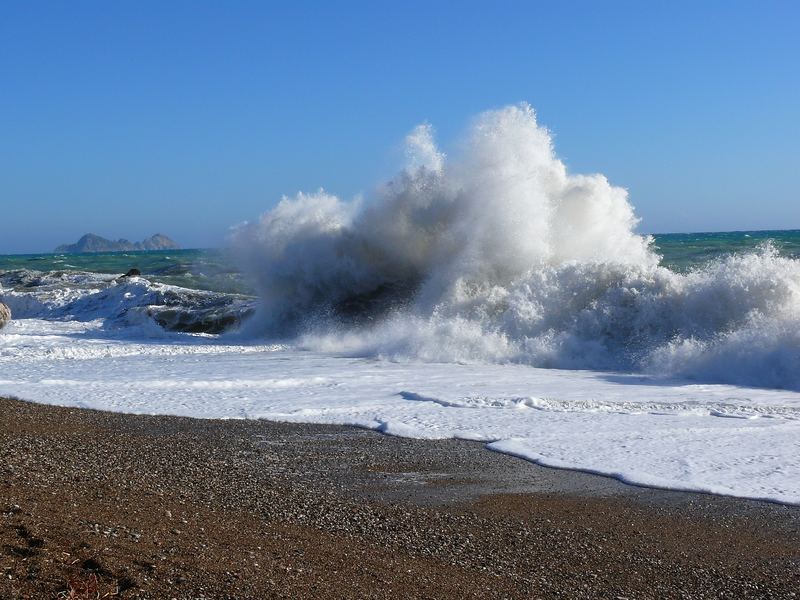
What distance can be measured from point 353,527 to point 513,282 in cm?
1171

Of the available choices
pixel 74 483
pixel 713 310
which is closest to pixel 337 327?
pixel 713 310

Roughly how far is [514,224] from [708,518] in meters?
12.3

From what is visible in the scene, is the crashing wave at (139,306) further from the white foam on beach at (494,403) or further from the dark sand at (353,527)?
the dark sand at (353,527)

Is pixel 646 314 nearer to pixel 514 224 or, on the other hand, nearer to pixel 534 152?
pixel 514 224

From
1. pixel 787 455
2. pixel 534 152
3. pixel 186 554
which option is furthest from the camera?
pixel 534 152

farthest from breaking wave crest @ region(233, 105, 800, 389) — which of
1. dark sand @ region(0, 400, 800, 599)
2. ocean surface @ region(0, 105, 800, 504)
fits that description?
dark sand @ region(0, 400, 800, 599)

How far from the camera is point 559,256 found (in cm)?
1758

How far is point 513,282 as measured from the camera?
16.5m

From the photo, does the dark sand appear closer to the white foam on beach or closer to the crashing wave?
the white foam on beach

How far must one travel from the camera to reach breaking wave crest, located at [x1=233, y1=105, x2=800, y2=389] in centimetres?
1305

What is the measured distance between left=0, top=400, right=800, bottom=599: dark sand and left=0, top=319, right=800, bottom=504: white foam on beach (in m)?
0.62

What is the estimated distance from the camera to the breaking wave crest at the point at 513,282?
13.1m

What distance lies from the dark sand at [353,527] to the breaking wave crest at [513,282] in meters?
6.08

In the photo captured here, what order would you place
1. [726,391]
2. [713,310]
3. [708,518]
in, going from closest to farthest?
1. [708,518]
2. [726,391]
3. [713,310]
